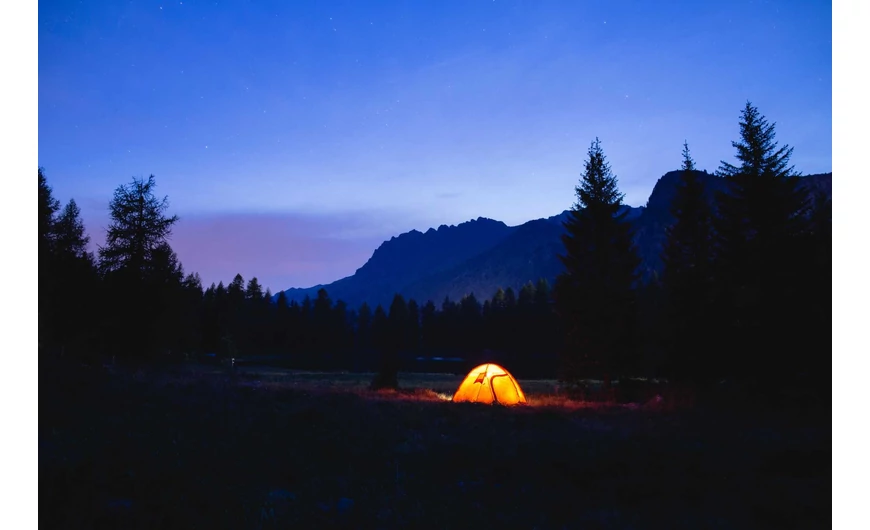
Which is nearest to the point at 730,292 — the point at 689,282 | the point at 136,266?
the point at 689,282

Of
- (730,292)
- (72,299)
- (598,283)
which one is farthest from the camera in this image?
(72,299)

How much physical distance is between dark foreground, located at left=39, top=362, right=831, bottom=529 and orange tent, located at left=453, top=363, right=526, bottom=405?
6.49 metres

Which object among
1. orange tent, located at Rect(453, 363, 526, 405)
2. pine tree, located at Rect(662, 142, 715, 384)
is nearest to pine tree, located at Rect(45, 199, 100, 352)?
orange tent, located at Rect(453, 363, 526, 405)

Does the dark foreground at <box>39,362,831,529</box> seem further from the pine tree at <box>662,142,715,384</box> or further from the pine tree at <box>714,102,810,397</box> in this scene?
the pine tree at <box>662,142,715,384</box>

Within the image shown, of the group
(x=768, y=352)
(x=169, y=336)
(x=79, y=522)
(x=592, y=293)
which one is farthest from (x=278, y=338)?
(x=79, y=522)

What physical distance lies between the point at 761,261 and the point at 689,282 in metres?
5.69

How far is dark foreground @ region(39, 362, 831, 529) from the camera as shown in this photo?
20.4ft

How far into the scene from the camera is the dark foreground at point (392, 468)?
6.22m

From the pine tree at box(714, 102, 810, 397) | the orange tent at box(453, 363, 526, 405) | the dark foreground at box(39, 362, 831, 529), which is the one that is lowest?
the orange tent at box(453, 363, 526, 405)

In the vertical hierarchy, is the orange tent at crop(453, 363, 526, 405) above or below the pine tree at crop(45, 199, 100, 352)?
below

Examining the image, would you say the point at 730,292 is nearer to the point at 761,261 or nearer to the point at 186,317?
the point at 761,261

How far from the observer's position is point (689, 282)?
27359 mm

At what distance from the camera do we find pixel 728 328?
2148cm
